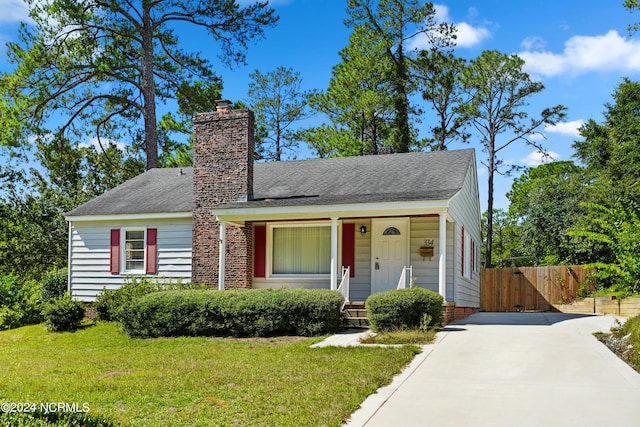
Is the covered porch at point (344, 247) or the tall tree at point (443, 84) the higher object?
the tall tree at point (443, 84)

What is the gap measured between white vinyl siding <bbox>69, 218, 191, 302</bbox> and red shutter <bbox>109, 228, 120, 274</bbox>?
13cm

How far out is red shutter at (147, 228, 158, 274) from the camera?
1789 centimetres

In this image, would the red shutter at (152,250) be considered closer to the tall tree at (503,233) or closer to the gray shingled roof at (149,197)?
the gray shingled roof at (149,197)

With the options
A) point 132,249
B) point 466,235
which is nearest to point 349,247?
point 466,235

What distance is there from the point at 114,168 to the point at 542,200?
20.4 metres

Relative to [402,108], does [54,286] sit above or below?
below

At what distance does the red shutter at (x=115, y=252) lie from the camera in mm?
18234

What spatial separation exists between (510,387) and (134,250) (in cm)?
1340

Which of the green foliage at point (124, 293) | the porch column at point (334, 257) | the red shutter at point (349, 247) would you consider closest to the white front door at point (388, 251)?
the red shutter at point (349, 247)

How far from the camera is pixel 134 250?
18406 millimetres

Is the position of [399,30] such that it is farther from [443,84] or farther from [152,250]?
[152,250]

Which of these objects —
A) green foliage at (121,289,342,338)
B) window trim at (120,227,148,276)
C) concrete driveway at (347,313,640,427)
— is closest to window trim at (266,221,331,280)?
green foliage at (121,289,342,338)

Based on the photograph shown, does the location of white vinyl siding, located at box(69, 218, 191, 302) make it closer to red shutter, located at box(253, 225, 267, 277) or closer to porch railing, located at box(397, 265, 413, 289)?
red shutter, located at box(253, 225, 267, 277)

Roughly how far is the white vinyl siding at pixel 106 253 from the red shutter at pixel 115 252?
0.13 meters
